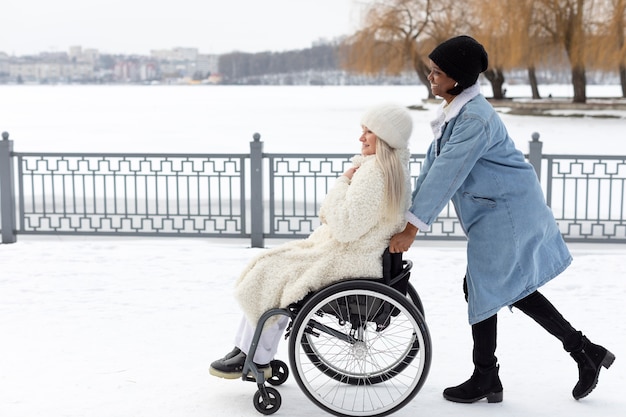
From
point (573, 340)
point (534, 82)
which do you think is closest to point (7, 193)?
point (573, 340)

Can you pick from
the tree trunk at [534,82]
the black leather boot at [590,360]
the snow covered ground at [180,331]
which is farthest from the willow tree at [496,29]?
the black leather boot at [590,360]

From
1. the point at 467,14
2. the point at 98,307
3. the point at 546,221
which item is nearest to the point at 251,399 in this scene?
the point at 546,221

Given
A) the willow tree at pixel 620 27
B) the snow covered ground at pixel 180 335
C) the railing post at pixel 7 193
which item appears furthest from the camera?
the willow tree at pixel 620 27

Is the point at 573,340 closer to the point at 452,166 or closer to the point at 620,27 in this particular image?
the point at 452,166

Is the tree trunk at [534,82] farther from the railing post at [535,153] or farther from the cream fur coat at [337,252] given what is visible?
the cream fur coat at [337,252]

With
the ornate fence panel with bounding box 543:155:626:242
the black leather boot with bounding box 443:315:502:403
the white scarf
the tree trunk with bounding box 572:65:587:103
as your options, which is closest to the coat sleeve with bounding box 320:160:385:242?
the white scarf

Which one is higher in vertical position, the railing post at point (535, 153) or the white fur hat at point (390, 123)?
the white fur hat at point (390, 123)

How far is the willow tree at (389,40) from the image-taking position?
3212cm

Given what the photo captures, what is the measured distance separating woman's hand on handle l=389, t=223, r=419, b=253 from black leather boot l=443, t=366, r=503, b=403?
63cm

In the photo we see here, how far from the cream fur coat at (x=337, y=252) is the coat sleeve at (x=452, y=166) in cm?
10

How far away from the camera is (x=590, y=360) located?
307cm

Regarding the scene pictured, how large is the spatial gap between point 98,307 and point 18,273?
1.18 metres

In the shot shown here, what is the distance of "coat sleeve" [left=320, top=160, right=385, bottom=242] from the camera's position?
9.27ft

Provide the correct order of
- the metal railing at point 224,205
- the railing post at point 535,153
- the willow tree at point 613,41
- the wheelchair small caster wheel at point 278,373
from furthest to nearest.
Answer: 1. the willow tree at point 613,41
2. the metal railing at point 224,205
3. the railing post at point 535,153
4. the wheelchair small caster wheel at point 278,373
